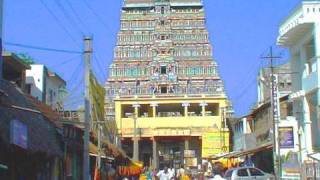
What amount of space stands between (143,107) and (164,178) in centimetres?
7045

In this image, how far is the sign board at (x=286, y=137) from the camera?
3925 centimetres

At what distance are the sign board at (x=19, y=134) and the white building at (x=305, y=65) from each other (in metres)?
17.5

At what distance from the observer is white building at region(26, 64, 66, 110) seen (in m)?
35.1

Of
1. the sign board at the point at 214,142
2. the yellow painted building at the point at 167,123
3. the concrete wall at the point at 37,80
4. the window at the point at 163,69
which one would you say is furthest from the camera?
the window at the point at 163,69

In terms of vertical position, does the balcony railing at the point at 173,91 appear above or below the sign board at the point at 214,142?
above

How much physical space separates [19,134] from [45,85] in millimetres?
19865

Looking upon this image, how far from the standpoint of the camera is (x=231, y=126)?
264ft

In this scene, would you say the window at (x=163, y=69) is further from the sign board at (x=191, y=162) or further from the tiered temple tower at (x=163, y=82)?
the sign board at (x=191, y=162)

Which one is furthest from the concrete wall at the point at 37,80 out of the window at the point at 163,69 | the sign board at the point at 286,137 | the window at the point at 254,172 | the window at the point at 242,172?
the window at the point at 163,69

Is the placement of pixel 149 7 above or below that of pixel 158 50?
above

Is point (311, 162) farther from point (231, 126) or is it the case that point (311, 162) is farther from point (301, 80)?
point (231, 126)

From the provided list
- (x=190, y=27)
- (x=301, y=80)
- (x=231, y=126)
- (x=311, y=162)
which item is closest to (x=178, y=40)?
(x=190, y=27)

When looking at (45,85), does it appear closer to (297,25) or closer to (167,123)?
(297,25)

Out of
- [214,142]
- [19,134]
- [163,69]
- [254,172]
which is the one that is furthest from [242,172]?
[163,69]
